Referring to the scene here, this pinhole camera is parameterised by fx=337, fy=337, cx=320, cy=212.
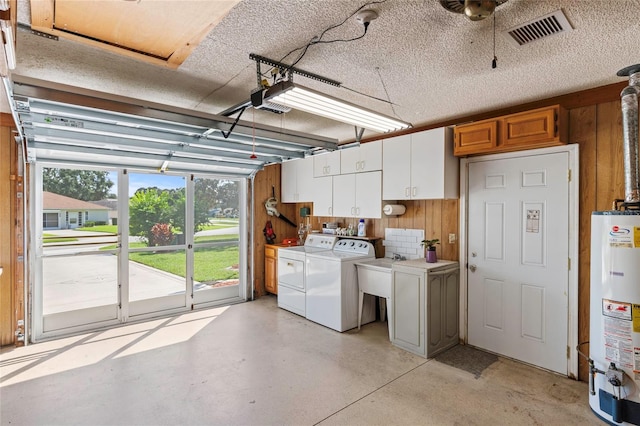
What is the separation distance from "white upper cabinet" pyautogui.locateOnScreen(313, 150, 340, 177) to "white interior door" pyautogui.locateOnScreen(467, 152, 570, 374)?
190 cm

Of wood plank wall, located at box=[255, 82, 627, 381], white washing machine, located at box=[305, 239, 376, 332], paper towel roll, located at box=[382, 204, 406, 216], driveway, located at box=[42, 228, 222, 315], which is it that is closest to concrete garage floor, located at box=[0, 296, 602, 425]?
white washing machine, located at box=[305, 239, 376, 332]

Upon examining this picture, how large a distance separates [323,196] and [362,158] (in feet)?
3.10

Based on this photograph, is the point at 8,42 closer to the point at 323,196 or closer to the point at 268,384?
the point at 268,384

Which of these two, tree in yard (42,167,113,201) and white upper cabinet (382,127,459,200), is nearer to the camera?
white upper cabinet (382,127,459,200)

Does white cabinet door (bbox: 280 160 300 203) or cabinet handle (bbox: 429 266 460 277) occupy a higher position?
white cabinet door (bbox: 280 160 300 203)

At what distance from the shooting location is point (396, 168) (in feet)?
13.7

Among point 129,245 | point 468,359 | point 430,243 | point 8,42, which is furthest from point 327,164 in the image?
point 8,42

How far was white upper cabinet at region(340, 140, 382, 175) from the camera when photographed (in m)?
4.40

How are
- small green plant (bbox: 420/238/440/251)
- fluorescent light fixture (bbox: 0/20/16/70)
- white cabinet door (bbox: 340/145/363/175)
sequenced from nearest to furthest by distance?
fluorescent light fixture (bbox: 0/20/16/70), small green plant (bbox: 420/238/440/251), white cabinet door (bbox: 340/145/363/175)

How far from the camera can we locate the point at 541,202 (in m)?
3.30

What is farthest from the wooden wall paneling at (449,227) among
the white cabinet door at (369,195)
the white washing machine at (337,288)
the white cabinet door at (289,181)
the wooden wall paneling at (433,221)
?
the white cabinet door at (289,181)

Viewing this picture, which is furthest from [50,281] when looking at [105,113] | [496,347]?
[496,347]

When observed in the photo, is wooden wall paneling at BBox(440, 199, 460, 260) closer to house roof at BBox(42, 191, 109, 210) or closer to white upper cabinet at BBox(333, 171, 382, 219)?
white upper cabinet at BBox(333, 171, 382, 219)

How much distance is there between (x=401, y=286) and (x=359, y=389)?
1.22 metres
